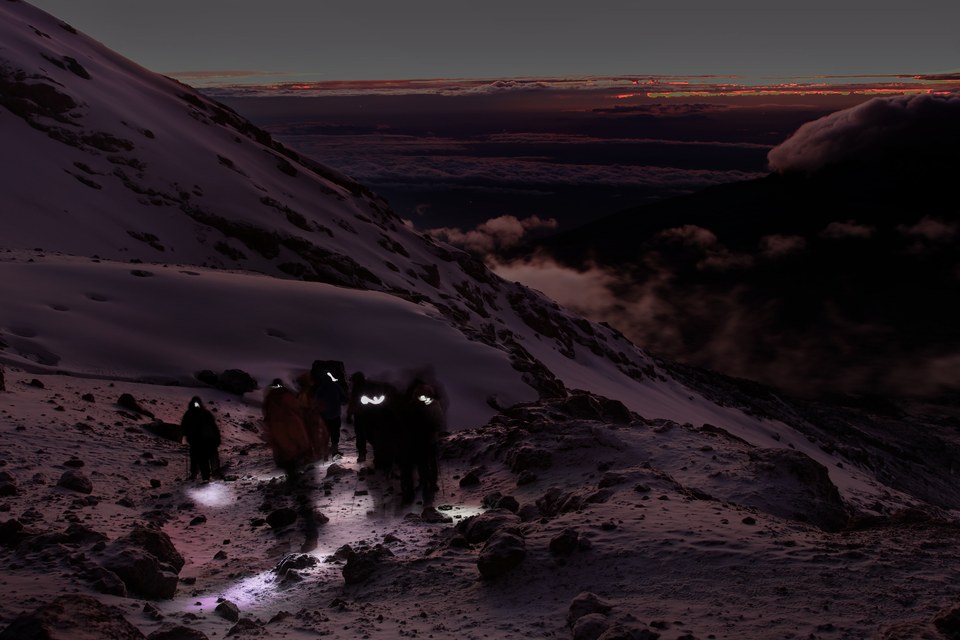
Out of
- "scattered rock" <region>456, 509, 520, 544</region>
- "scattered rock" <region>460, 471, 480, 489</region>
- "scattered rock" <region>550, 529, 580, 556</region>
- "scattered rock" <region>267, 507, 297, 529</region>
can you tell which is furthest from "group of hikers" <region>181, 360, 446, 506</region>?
"scattered rock" <region>550, 529, 580, 556</region>

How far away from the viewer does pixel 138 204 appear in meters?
35.5

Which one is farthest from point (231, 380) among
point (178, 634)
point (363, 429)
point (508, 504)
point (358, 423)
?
point (178, 634)

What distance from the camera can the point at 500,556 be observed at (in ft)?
19.8

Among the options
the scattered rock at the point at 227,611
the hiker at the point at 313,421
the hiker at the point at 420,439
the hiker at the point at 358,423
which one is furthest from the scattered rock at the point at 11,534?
the hiker at the point at 358,423

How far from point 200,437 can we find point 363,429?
207cm

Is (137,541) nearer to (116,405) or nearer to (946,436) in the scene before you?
(116,405)

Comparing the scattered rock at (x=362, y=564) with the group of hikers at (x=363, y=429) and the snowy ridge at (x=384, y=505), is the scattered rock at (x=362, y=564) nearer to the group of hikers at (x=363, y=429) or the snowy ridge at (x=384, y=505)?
the snowy ridge at (x=384, y=505)

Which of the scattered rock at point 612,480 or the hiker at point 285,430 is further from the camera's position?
the hiker at point 285,430

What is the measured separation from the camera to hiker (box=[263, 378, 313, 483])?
9.91 m

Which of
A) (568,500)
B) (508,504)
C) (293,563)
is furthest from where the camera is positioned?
(508,504)

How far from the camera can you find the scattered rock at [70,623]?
403 cm

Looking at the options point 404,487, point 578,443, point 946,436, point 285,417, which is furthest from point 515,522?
point 946,436

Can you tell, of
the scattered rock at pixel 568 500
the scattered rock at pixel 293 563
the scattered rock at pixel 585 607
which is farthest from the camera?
the scattered rock at pixel 568 500

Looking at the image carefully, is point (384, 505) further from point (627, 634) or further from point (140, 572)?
point (627, 634)
